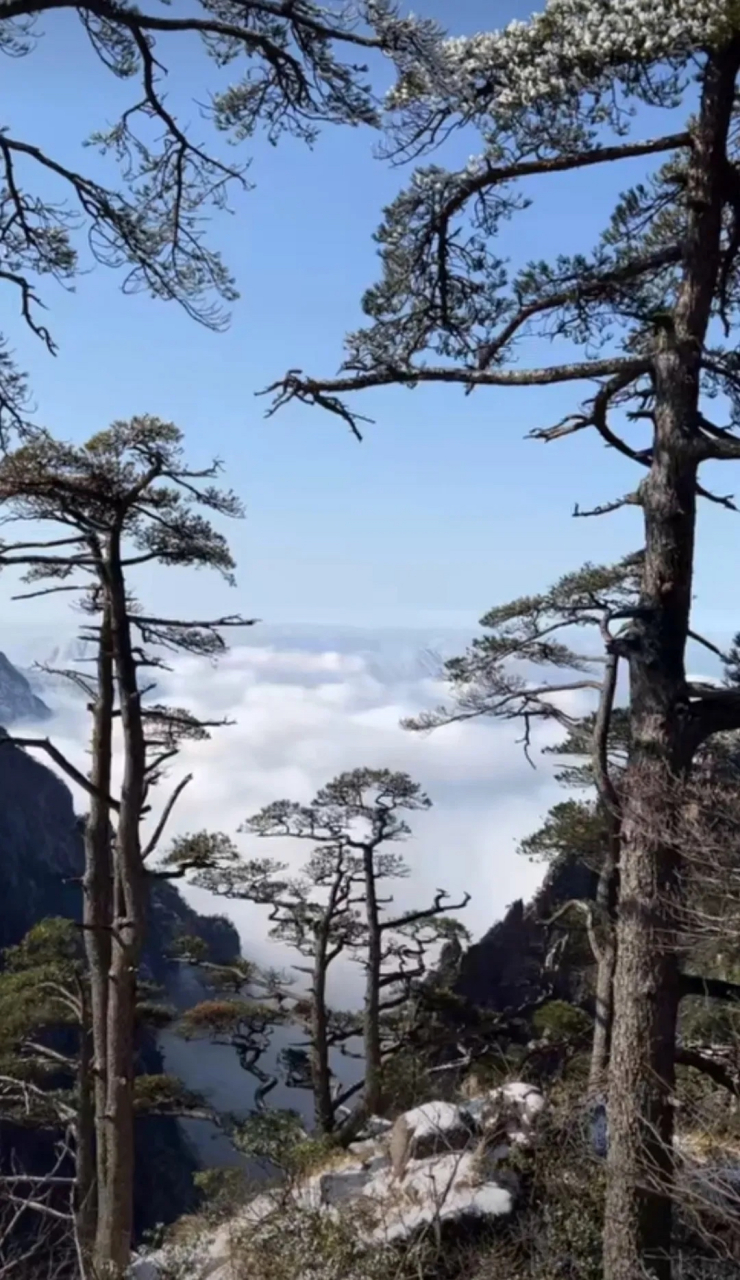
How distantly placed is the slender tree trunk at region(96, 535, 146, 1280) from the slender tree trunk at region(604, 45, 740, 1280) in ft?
12.8

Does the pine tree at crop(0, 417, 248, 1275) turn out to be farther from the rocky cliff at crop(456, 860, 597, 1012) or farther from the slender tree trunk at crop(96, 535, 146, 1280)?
the rocky cliff at crop(456, 860, 597, 1012)

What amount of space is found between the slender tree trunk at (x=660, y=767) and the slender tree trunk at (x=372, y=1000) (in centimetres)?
700

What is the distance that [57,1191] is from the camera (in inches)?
768

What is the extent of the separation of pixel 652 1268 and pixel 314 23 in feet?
18.5

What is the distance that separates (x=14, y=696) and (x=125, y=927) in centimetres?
4622

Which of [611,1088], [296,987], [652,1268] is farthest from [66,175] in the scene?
[296,987]

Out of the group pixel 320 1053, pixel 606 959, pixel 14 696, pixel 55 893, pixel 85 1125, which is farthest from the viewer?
pixel 14 696

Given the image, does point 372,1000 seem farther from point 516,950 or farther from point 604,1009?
point 516,950

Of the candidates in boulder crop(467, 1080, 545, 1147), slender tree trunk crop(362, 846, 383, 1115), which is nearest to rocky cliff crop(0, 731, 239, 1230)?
slender tree trunk crop(362, 846, 383, 1115)

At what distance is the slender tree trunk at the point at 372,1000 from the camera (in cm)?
1138

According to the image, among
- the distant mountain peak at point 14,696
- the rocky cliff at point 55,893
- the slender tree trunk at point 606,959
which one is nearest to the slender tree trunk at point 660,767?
the slender tree trunk at point 606,959

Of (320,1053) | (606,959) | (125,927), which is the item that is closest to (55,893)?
(320,1053)

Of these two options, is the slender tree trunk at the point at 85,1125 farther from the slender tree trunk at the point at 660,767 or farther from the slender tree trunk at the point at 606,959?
the slender tree trunk at the point at 660,767

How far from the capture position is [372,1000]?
461 inches
